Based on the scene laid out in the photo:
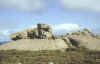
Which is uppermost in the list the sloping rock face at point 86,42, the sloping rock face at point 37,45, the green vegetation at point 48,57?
the sloping rock face at point 86,42

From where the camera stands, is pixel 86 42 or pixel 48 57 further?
pixel 86 42

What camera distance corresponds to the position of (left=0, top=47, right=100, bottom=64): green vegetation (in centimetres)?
3843

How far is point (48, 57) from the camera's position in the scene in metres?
41.5

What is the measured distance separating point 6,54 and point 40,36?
60.0 ft

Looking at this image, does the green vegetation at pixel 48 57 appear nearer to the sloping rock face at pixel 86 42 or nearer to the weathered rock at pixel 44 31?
the sloping rock face at pixel 86 42

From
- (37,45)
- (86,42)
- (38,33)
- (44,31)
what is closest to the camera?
(86,42)

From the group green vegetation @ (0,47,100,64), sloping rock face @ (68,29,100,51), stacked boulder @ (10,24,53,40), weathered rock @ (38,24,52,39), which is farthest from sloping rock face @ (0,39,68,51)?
stacked boulder @ (10,24,53,40)

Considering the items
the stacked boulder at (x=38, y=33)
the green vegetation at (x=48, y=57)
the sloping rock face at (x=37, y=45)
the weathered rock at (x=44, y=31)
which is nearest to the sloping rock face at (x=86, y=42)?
the green vegetation at (x=48, y=57)

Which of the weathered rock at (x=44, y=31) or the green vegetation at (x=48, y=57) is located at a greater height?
the weathered rock at (x=44, y=31)

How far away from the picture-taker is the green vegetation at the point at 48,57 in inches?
1513

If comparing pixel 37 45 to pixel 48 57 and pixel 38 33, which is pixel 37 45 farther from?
pixel 38 33

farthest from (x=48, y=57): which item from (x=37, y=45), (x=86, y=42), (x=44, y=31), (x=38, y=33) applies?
(x=44, y=31)

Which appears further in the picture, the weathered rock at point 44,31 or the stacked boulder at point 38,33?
the stacked boulder at point 38,33

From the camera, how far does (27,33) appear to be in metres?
65.9
